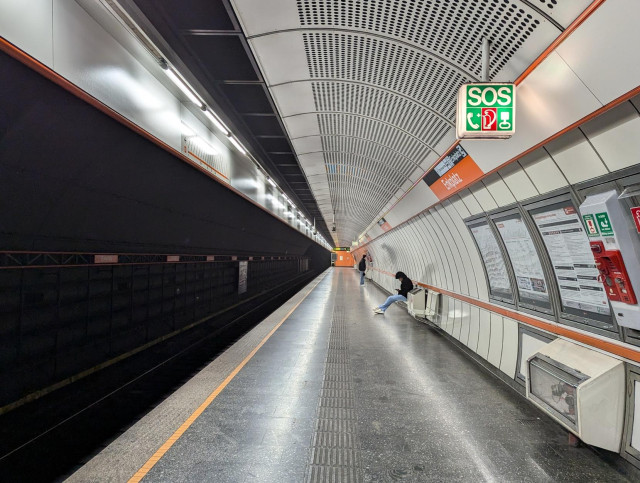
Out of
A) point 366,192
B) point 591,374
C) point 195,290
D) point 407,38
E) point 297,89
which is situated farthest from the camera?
point 366,192

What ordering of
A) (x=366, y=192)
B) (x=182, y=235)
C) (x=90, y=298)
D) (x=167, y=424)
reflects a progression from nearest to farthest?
(x=167, y=424) < (x=90, y=298) < (x=182, y=235) < (x=366, y=192)

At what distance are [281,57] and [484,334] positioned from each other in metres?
4.85

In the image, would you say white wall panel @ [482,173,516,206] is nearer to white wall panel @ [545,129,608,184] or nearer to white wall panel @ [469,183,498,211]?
white wall panel @ [469,183,498,211]

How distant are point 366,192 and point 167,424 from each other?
9343mm

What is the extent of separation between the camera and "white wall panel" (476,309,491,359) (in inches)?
214

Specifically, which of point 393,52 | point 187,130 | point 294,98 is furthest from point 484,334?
point 187,130

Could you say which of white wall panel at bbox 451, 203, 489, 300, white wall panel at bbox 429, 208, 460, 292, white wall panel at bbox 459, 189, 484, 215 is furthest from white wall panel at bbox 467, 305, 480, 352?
white wall panel at bbox 459, 189, 484, 215

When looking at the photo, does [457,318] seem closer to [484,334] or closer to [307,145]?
[484,334]

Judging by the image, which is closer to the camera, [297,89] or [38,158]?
[38,158]

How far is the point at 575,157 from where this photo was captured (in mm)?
3129

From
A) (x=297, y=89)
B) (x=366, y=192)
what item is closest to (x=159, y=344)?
(x=297, y=89)

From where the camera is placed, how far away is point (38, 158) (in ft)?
11.9

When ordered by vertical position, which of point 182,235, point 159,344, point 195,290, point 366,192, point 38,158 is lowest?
point 159,344

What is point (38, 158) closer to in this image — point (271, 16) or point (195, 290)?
point (271, 16)
